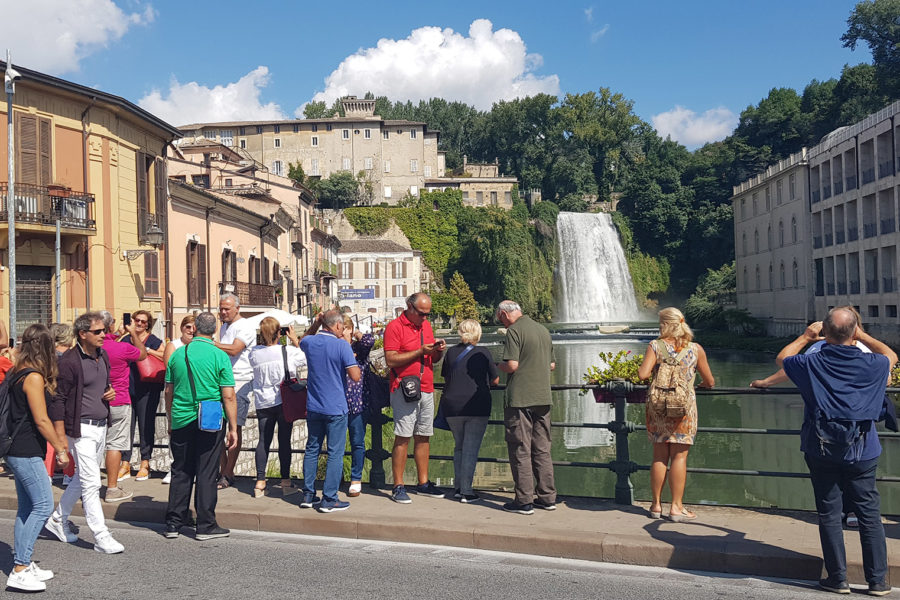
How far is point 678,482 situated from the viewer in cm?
666

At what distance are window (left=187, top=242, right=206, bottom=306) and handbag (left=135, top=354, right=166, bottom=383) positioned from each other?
18.3 meters

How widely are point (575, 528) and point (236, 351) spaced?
405 centimetres

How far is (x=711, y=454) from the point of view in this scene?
70.4 feet

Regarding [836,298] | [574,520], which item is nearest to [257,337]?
[574,520]

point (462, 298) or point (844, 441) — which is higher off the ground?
point (462, 298)

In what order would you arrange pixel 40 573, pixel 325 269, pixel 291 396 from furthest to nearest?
pixel 325 269, pixel 291 396, pixel 40 573

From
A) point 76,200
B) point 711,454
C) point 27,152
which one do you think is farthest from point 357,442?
point 711,454

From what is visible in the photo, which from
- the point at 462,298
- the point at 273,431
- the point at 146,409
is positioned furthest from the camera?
the point at 462,298

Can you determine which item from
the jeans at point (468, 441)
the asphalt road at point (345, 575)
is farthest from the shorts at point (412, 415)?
the asphalt road at point (345, 575)

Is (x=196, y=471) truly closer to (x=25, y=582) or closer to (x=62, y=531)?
(x=62, y=531)

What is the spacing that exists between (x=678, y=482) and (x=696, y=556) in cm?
86

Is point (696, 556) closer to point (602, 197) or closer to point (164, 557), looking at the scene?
point (164, 557)

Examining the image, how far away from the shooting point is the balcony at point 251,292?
101 feet

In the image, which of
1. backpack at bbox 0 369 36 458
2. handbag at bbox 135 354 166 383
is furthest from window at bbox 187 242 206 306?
backpack at bbox 0 369 36 458
